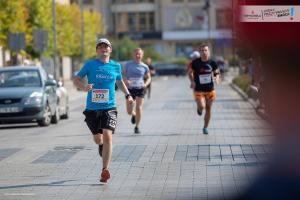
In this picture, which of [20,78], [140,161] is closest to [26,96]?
[20,78]

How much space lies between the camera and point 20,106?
23.5m

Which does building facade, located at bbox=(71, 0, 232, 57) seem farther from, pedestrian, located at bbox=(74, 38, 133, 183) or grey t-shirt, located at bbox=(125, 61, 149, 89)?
pedestrian, located at bbox=(74, 38, 133, 183)

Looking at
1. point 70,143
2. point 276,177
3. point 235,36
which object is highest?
point 235,36

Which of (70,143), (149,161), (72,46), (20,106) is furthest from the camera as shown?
(72,46)

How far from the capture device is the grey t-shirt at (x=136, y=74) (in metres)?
20.8

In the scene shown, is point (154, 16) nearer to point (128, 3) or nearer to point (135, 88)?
point (128, 3)

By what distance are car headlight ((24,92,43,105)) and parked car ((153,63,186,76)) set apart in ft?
228

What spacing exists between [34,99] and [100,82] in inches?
443

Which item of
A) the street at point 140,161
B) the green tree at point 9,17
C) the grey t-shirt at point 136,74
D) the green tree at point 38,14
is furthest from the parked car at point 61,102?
the green tree at point 38,14

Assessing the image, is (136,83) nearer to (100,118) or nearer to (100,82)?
→ (100,82)

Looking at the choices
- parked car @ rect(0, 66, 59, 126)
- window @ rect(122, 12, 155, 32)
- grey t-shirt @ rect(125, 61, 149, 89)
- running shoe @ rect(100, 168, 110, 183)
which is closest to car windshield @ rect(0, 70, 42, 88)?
parked car @ rect(0, 66, 59, 126)

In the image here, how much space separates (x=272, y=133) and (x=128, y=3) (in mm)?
108741

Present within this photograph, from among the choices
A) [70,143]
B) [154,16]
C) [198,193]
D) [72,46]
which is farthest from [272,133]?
[154,16]

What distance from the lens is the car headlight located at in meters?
23.5
